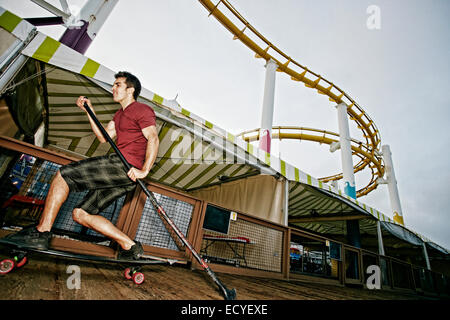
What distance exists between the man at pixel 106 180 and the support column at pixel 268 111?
5538 mm

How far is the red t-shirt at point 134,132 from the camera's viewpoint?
4.91ft

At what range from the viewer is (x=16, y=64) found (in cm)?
201

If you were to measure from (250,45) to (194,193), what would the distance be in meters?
6.96

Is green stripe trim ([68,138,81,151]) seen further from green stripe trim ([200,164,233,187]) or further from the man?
the man

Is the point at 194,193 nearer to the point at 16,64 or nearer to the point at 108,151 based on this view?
the point at 108,151

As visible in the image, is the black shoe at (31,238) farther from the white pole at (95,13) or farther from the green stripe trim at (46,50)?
the white pole at (95,13)

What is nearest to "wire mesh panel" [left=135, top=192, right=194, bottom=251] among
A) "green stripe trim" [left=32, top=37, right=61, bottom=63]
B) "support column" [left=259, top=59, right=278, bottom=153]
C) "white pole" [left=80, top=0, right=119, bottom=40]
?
"green stripe trim" [left=32, top=37, right=61, bottom=63]

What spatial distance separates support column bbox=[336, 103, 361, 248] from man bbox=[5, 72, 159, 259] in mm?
7481

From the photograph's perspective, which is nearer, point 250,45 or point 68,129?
point 68,129

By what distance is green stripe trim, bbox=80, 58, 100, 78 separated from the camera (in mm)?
2279

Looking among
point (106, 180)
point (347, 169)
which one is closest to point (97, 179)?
point (106, 180)

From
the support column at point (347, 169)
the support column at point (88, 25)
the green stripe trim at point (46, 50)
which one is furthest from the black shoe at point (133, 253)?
the support column at point (347, 169)

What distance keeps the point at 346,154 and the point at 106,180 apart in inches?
401
